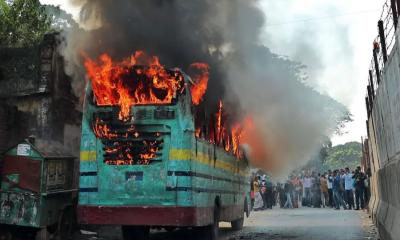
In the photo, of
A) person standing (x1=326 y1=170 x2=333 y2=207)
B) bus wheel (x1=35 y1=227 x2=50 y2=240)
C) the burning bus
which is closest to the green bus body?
the burning bus

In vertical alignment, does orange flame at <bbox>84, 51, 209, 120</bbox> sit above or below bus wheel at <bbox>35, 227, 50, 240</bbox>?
above

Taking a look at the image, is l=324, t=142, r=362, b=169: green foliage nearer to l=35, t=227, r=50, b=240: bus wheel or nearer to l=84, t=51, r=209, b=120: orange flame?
l=35, t=227, r=50, b=240: bus wheel

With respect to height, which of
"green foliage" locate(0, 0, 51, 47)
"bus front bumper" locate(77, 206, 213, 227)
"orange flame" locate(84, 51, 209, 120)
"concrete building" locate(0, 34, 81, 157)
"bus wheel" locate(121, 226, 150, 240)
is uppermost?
"green foliage" locate(0, 0, 51, 47)

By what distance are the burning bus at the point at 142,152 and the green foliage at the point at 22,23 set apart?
11735 mm

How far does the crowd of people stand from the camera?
22016mm

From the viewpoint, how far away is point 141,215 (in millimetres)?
8883

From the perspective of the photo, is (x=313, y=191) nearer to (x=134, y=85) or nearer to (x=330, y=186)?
(x=330, y=186)

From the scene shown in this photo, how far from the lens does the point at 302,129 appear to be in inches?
869

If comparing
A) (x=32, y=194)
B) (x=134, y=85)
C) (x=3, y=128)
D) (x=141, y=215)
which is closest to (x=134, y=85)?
(x=134, y=85)

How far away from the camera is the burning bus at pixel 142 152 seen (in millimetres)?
8844

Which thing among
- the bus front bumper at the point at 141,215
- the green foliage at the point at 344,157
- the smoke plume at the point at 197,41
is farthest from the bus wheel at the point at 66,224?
the green foliage at the point at 344,157

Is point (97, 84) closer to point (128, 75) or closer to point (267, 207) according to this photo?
point (128, 75)

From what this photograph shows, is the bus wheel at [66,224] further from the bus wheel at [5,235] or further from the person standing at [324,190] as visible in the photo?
the person standing at [324,190]

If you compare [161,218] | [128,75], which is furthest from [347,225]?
[128,75]
